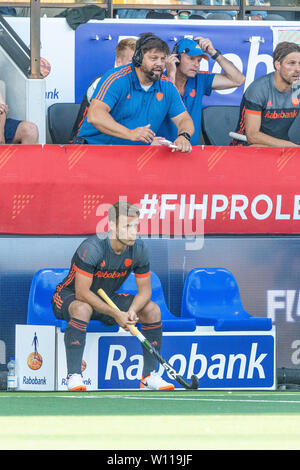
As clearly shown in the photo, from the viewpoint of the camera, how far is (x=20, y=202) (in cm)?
736

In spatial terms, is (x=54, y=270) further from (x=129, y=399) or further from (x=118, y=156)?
(x=129, y=399)

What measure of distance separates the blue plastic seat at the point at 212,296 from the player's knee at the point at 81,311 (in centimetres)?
103

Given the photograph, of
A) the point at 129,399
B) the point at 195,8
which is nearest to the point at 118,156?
the point at 129,399

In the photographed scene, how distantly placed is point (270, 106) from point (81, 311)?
8.05 feet

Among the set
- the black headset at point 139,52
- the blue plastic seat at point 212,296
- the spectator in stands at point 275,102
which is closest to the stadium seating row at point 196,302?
the blue plastic seat at point 212,296

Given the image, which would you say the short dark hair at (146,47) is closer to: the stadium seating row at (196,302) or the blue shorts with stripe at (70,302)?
the stadium seating row at (196,302)

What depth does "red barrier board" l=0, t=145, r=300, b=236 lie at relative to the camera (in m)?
7.34

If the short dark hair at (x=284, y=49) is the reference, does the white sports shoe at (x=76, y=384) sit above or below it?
below

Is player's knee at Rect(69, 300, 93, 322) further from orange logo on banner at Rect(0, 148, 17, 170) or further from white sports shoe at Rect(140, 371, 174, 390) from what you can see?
orange logo on banner at Rect(0, 148, 17, 170)

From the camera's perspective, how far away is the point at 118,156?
7.41 meters

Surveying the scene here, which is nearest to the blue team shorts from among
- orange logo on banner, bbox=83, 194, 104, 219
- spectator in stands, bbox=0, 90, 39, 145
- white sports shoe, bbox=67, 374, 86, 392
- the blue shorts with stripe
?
spectator in stands, bbox=0, 90, 39, 145

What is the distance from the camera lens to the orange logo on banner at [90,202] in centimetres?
740

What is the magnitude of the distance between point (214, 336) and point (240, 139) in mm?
1782

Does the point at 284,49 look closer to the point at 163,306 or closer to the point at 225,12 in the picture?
the point at 163,306
